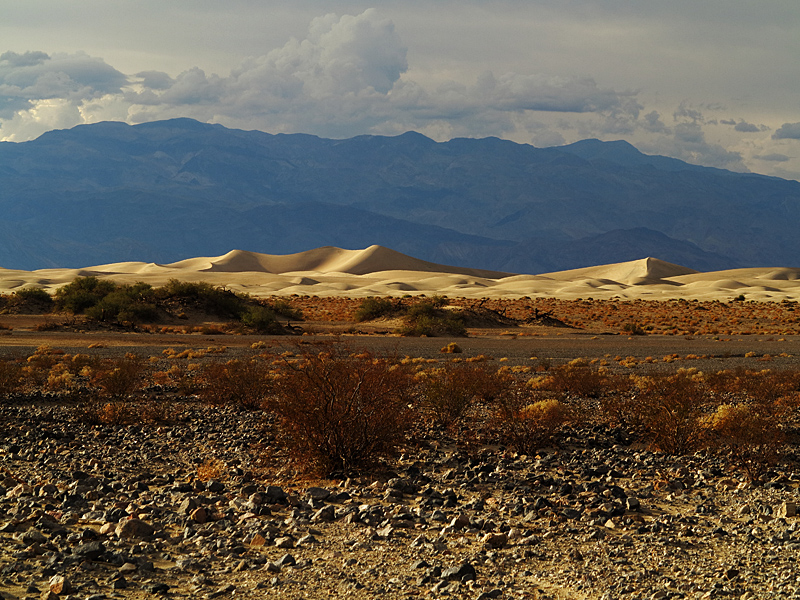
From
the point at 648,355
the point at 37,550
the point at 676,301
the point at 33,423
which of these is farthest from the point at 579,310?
the point at 37,550

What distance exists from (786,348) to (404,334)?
21246 millimetres

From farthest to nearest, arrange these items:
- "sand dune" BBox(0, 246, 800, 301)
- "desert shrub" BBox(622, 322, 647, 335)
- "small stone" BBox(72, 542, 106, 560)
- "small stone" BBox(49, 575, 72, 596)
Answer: "sand dune" BBox(0, 246, 800, 301), "desert shrub" BBox(622, 322, 647, 335), "small stone" BBox(72, 542, 106, 560), "small stone" BBox(49, 575, 72, 596)

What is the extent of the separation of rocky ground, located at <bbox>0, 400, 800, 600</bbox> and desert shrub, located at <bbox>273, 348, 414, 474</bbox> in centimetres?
47

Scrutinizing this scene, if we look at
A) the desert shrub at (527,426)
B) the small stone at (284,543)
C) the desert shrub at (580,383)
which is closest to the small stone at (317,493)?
the small stone at (284,543)

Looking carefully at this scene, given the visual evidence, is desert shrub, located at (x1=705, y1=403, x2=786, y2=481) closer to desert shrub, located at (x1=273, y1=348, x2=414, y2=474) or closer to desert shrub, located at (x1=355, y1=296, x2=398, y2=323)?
desert shrub, located at (x1=273, y1=348, x2=414, y2=474)

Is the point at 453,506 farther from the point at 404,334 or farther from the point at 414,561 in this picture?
the point at 404,334

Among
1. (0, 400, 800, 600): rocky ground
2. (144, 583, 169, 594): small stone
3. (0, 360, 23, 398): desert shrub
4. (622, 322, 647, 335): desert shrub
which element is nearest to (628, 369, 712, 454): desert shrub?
(0, 400, 800, 600): rocky ground

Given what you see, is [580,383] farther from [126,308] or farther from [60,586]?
[126,308]

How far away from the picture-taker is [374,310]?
55.6 m

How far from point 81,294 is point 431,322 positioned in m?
25.2

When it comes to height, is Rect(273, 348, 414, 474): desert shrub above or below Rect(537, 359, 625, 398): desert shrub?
above

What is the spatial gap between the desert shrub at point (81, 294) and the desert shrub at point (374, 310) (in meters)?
18.8

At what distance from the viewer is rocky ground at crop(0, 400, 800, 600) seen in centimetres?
644

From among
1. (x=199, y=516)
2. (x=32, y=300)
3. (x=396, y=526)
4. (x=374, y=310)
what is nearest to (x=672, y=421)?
(x=396, y=526)
